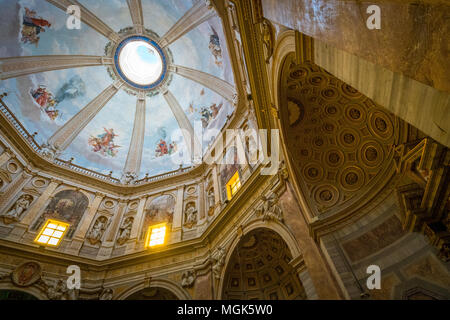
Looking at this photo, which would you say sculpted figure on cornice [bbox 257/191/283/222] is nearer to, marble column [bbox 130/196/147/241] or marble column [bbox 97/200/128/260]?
marble column [bbox 130/196/147/241]

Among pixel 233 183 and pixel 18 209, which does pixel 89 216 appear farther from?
pixel 233 183

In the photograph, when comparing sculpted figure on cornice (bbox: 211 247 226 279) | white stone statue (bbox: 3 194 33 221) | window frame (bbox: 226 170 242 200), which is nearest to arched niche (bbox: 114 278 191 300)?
sculpted figure on cornice (bbox: 211 247 226 279)

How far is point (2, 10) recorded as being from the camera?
13.9m

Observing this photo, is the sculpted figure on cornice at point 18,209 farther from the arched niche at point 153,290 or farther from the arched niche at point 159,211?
the arched niche at point 153,290

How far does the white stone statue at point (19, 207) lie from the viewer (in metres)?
11.1

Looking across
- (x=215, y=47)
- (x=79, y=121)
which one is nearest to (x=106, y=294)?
(x=79, y=121)

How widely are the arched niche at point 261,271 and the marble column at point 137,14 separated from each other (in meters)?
21.0

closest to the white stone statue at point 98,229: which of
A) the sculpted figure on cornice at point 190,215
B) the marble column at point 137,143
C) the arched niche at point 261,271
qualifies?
the marble column at point 137,143

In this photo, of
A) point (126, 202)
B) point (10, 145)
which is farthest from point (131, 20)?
point (126, 202)

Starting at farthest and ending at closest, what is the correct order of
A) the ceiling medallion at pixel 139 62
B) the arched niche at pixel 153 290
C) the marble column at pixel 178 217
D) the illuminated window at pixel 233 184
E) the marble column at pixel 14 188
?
1. the ceiling medallion at pixel 139 62
2. the marble column at pixel 178 217
3. the illuminated window at pixel 233 184
4. the marble column at pixel 14 188
5. the arched niche at pixel 153 290

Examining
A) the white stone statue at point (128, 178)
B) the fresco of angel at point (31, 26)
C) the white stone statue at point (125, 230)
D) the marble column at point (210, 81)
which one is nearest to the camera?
the white stone statue at point (125, 230)

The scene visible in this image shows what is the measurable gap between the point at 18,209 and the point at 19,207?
14 centimetres

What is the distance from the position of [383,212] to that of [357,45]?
231 inches

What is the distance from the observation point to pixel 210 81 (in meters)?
18.1
